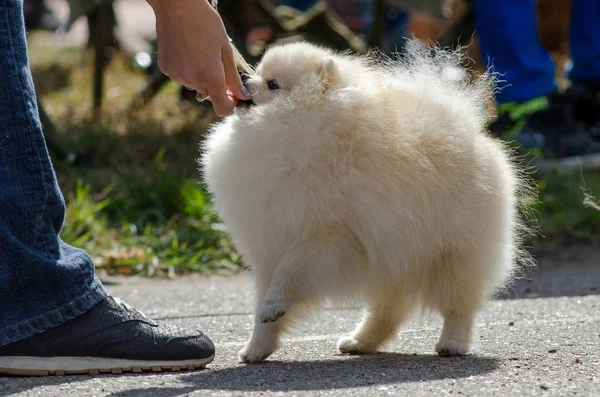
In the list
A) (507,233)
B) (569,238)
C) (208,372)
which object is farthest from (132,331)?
(569,238)

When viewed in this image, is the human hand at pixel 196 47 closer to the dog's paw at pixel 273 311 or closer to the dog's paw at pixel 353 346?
the dog's paw at pixel 273 311

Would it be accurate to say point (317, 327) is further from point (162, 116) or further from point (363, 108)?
point (162, 116)

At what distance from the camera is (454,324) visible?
3043 millimetres

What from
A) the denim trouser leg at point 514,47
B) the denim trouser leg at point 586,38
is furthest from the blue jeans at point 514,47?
the denim trouser leg at point 586,38

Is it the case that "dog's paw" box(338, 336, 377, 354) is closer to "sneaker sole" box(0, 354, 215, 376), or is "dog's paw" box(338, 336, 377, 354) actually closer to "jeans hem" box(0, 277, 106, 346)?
"sneaker sole" box(0, 354, 215, 376)

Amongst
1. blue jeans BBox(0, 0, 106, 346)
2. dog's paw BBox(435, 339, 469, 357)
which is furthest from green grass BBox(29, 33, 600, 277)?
blue jeans BBox(0, 0, 106, 346)

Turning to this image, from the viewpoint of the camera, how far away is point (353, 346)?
125 inches

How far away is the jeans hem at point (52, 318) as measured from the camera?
2576mm

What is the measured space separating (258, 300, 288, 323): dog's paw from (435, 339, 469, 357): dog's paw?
1.92 ft

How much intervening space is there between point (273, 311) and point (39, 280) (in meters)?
0.68

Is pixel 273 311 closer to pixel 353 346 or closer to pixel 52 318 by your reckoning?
pixel 353 346

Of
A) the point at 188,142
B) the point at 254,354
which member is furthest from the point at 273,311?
the point at 188,142

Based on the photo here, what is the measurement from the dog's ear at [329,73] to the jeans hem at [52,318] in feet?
3.21

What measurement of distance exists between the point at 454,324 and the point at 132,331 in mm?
1057
